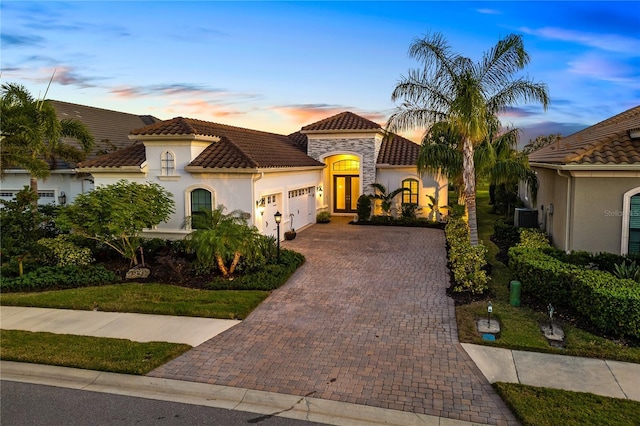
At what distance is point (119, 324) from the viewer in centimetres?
902

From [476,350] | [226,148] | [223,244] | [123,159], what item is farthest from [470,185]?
[123,159]

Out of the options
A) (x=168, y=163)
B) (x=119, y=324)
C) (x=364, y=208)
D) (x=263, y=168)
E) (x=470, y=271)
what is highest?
(x=168, y=163)

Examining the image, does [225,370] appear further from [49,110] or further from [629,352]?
[49,110]

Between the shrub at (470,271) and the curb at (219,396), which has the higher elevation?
the shrub at (470,271)

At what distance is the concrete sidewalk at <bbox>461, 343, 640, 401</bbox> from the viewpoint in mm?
6184

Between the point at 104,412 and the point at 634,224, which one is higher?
the point at 634,224

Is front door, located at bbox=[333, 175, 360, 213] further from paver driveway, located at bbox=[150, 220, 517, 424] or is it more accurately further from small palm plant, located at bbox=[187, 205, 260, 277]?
small palm plant, located at bbox=[187, 205, 260, 277]

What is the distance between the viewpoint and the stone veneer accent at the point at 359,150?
22844 millimetres

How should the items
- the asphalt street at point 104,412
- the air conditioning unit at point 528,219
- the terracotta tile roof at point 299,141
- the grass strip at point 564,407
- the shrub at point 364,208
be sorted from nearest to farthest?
the grass strip at point 564,407, the asphalt street at point 104,412, the air conditioning unit at point 528,219, the shrub at point 364,208, the terracotta tile roof at point 299,141

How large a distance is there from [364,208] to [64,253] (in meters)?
14.0

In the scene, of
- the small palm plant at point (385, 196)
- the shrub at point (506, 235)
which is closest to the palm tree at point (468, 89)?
the shrub at point (506, 235)

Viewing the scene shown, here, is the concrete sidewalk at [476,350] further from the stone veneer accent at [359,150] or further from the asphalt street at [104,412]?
the stone veneer accent at [359,150]

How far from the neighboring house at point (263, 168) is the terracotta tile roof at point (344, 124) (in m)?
0.06

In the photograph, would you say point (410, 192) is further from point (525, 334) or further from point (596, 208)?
point (525, 334)
